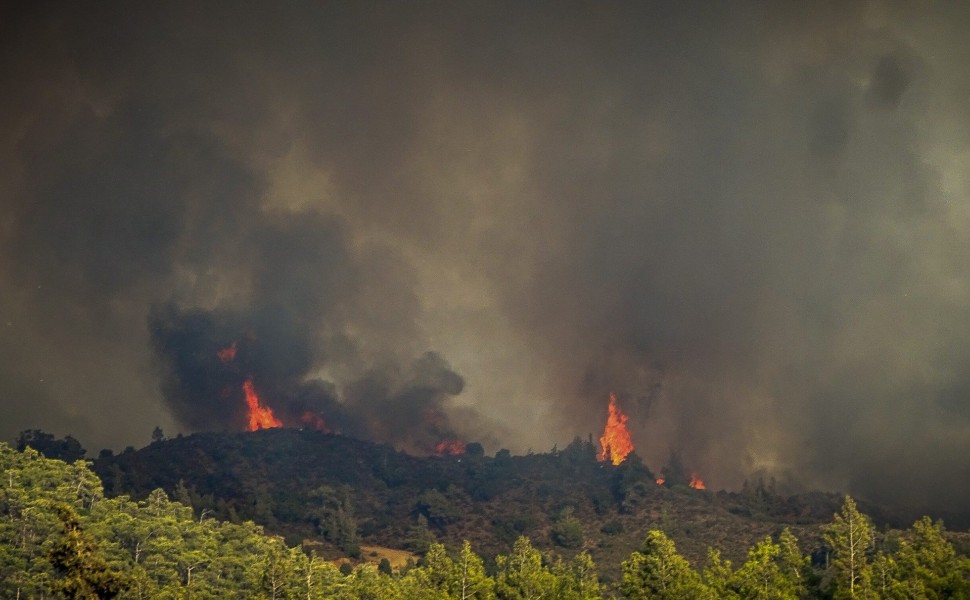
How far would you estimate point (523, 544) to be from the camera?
Result: 156 m

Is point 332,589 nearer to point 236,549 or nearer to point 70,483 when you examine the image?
point 236,549

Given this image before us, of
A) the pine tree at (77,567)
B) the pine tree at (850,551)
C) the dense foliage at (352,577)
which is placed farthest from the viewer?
the pine tree at (850,551)

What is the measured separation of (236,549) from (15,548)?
54.7 m

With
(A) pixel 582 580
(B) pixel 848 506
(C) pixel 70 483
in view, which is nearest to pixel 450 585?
(A) pixel 582 580

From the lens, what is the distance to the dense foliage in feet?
380

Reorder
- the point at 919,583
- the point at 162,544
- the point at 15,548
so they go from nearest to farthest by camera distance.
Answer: the point at 919,583 < the point at 15,548 < the point at 162,544

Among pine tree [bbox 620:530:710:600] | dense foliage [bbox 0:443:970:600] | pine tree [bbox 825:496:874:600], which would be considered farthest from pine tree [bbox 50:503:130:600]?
pine tree [bbox 825:496:874:600]

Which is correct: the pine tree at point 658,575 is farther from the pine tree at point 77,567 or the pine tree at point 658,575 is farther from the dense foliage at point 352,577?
the pine tree at point 77,567

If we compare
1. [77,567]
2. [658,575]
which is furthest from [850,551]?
[77,567]

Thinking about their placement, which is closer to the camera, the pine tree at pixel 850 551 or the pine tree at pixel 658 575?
the pine tree at pixel 850 551

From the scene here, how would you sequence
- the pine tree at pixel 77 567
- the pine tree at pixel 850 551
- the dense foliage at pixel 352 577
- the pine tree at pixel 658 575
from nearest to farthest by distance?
the pine tree at pixel 77 567
the dense foliage at pixel 352 577
the pine tree at pixel 850 551
the pine tree at pixel 658 575

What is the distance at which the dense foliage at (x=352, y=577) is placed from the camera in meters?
116

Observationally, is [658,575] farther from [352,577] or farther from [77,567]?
[77,567]

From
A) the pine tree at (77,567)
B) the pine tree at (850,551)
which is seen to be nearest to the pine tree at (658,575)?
the pine tree at (850,551)
